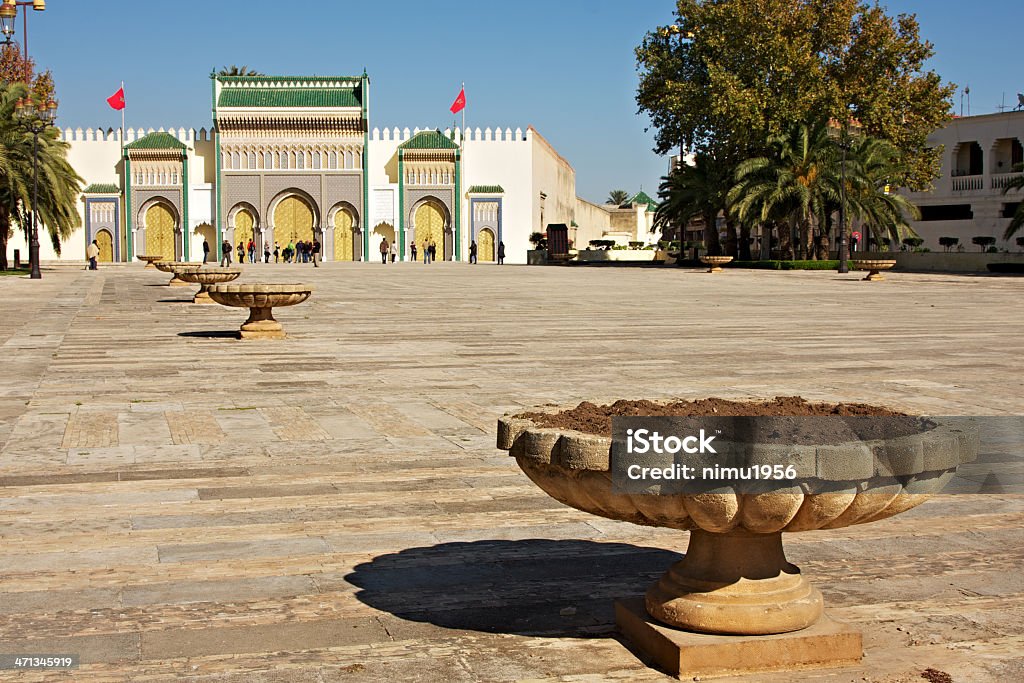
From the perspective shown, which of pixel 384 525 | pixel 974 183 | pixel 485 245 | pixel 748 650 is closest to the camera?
pixel 748 650

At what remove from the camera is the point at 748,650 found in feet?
11.5

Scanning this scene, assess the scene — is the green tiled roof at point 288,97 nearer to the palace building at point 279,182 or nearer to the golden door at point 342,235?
the palace building at point 279,182

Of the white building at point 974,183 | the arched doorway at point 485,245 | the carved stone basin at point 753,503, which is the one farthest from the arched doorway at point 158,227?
the carved stone basin at point 753,503

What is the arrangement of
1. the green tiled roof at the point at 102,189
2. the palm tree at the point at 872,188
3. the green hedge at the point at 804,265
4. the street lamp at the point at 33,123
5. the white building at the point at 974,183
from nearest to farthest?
the street lamp at the point at 33,123, the palm tree at the point at 872,188, the green hedge at the point at 804,265, the white building at the point at 974,183, the green tiled roof at the point at 102,189

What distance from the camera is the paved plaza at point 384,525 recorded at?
3.69m

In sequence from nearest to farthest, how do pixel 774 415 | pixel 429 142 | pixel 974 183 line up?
pixel 774 415 < pixel 974 183 < pixel 429 142

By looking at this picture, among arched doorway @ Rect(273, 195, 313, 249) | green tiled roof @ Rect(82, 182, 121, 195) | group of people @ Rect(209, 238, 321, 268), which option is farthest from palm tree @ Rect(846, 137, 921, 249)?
green tiled roof @ Rect(82, 182, 121, 195)

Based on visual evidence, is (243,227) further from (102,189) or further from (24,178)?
(24,178)

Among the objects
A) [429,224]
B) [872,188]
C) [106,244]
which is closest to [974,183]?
[872,188]

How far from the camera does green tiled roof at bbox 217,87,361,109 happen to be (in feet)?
190

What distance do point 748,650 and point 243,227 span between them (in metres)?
56.9

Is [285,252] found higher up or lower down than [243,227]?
lower down

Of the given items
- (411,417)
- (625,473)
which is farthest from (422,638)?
(411,417)

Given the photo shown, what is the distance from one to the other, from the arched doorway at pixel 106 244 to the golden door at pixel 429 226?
14984mm
